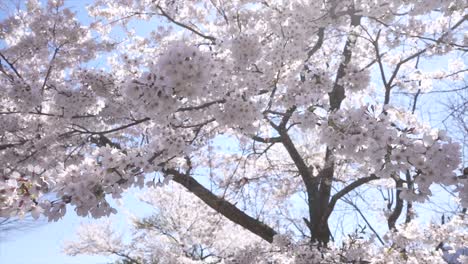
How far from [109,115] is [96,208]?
3.83 m

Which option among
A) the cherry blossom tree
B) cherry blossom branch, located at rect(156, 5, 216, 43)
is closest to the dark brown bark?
the cherry blossom tree

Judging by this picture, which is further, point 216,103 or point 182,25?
point 182,25

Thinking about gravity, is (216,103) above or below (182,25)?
below

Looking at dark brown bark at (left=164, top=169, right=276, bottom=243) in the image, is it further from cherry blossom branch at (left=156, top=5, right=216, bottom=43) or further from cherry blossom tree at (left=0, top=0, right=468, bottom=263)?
cherry blossom branch at (left=156, top=5, right=216, bottom=43)

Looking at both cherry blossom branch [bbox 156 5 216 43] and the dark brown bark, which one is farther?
the dark brown bark

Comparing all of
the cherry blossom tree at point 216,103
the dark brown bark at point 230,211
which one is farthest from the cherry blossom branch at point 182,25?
the dark brown bark at point 230,211

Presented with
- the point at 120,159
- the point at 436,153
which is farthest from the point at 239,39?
the point at 436,153

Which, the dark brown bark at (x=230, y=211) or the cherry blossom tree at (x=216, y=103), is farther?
the dark brown bark at (x=230, y=211)

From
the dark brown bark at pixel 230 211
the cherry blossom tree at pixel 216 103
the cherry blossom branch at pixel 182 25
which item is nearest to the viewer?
the cherry blossom tree at pixel 216 103

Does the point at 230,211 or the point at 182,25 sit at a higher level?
the point at 182,25

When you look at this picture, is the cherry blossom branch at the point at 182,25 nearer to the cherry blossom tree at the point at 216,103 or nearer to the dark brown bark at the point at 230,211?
the cherry blossom tree at the point at 216,103

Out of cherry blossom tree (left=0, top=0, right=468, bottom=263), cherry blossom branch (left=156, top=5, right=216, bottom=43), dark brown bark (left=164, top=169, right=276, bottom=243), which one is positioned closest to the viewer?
cherry blossom tree (left=0, top=0, right=468, bottom=263)

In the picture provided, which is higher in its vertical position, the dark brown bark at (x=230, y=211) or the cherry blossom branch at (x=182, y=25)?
the cherry blossom branch at (x=182, y=25)

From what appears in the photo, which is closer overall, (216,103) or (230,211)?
(216,103)
